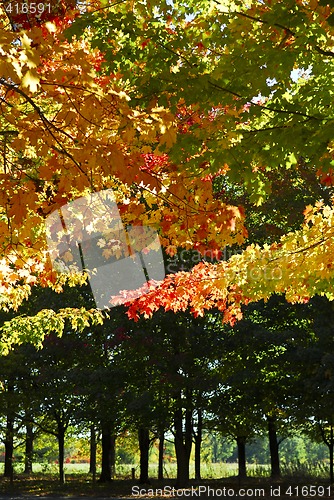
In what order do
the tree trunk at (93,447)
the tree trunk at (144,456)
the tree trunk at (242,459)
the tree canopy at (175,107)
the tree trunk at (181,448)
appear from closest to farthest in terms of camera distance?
the tree canopy at (175,107)
the tree trunk at (181,448)
the tree trunk at (242,459)
the tree trunk at (144,456)
the tree trunk at (93,447)

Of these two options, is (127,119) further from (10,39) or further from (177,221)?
(177,221)

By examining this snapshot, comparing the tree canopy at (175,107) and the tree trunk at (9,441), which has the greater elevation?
the tree canopy at (175,107)

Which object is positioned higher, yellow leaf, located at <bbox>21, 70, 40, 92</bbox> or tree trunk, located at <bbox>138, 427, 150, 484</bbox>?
yellow leaf, located at <bbox>21, 70, 40, 92</bbox>

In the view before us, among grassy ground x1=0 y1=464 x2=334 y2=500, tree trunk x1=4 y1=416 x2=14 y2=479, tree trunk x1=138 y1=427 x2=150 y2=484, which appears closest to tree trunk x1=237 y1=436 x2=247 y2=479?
grassy ground x1=0 y1=464 x2=334 y2=500

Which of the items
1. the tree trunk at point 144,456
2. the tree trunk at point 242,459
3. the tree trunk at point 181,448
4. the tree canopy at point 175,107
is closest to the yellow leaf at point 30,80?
the tree canopy at point 175,107

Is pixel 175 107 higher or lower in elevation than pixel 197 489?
higher

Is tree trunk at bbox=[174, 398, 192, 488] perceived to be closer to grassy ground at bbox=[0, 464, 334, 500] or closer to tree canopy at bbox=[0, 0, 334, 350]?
grassy ground at bbox=[0, 464, 334, 500]

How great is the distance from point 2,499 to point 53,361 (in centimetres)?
642

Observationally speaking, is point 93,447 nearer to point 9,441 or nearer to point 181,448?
point 9,441

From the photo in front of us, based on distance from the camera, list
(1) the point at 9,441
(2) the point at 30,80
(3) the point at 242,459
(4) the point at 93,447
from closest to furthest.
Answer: (2) the point at 30,80, (3) the point at 242,459, (1) the point at 9,441, (4) the point at 93,447

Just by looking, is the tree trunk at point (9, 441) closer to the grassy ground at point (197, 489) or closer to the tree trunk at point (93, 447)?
the grassy ground at point (197, 489)

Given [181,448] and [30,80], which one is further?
[181,448]

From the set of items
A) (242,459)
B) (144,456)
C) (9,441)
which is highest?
(9,441)

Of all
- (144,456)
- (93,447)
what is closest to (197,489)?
(144,456)
